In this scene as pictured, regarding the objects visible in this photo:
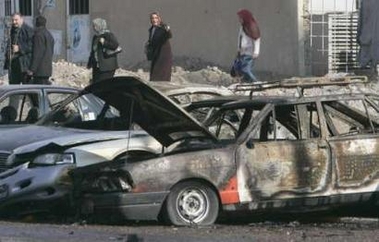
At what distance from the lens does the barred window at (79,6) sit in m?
25.5

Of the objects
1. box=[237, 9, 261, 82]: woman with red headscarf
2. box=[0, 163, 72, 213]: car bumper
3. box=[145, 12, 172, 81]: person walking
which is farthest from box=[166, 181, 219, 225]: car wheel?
box=[237, 9, 261, 82]: woman with red headscarf

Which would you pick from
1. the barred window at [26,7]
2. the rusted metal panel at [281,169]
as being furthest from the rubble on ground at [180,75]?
the rusted metal panel at [281,169]

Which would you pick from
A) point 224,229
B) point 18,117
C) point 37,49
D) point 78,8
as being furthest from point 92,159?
point 78,8

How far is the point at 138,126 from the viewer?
10.1 m

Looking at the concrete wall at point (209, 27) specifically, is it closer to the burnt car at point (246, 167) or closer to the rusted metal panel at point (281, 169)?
the burnt car at point (246, 167)

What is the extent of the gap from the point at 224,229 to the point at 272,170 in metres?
0.79

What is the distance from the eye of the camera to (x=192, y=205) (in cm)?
897

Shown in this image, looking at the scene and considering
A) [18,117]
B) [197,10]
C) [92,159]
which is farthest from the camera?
[197,10]

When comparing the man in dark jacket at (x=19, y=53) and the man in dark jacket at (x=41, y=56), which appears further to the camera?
the man in dark jacket at (x=19, y=53)

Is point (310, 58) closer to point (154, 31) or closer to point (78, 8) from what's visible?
point (154, 31)

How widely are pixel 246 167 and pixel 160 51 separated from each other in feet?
21.7

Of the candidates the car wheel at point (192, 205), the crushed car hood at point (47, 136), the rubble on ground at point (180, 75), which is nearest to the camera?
the car wheel at point (192, 205)

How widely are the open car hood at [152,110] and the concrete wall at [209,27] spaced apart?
36.9 ft

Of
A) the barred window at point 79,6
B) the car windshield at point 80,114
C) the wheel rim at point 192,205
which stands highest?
the barred window at point 79,6
